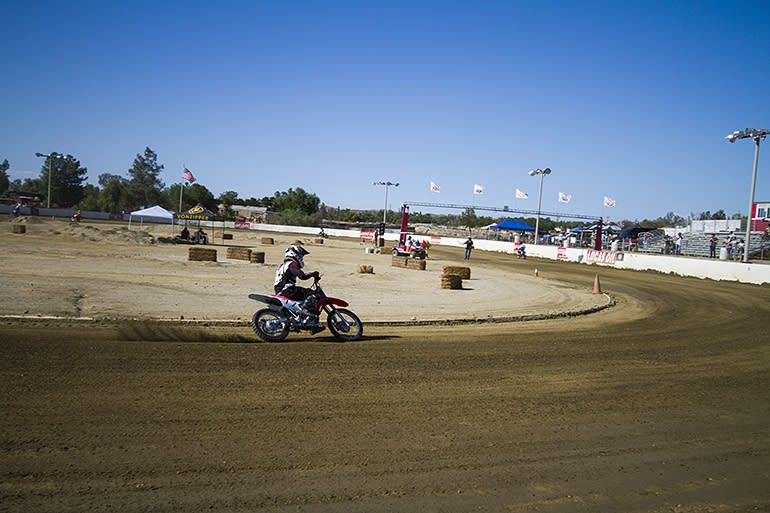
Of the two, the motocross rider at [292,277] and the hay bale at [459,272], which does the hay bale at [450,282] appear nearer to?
the hay bale at [459,272]

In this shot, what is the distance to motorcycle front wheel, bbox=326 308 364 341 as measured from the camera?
9.22m

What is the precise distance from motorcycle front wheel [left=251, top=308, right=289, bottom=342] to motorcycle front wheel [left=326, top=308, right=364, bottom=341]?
2.68ft

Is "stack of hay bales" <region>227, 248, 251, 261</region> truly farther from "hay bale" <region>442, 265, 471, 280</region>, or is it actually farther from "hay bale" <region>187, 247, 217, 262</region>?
"hay bale" <region>442, 265, 471, 280</region>

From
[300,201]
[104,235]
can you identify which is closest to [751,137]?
[104,235]

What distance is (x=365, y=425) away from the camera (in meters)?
5.22

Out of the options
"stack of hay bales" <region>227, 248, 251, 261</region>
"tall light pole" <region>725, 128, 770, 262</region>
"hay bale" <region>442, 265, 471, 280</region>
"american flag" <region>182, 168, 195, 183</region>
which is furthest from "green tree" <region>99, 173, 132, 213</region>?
"tall light pole" <region>725, 128, 770, 262</region>

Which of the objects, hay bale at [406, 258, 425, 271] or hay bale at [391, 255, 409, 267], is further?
hay bale at [391, 255, 409, 267]

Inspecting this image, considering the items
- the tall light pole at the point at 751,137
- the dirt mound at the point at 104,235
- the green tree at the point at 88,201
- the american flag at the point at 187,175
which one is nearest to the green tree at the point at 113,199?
the green tree at the point at 88,201

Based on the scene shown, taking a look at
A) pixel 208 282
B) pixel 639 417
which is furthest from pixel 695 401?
pixel 208 282

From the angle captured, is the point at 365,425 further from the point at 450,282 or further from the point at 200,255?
the point at 200,255

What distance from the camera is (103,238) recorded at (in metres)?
32.3

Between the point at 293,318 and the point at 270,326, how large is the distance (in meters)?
0.42

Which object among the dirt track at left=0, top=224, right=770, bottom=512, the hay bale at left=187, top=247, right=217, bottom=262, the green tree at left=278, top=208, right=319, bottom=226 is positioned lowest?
the dirt track at left=0, top=224, right=770, bottom=512

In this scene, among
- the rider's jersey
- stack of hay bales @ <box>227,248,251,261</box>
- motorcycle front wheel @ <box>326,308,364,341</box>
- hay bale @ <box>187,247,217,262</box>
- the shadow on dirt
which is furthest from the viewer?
stack of hay bales @ <box>227,248,251,261</box>
